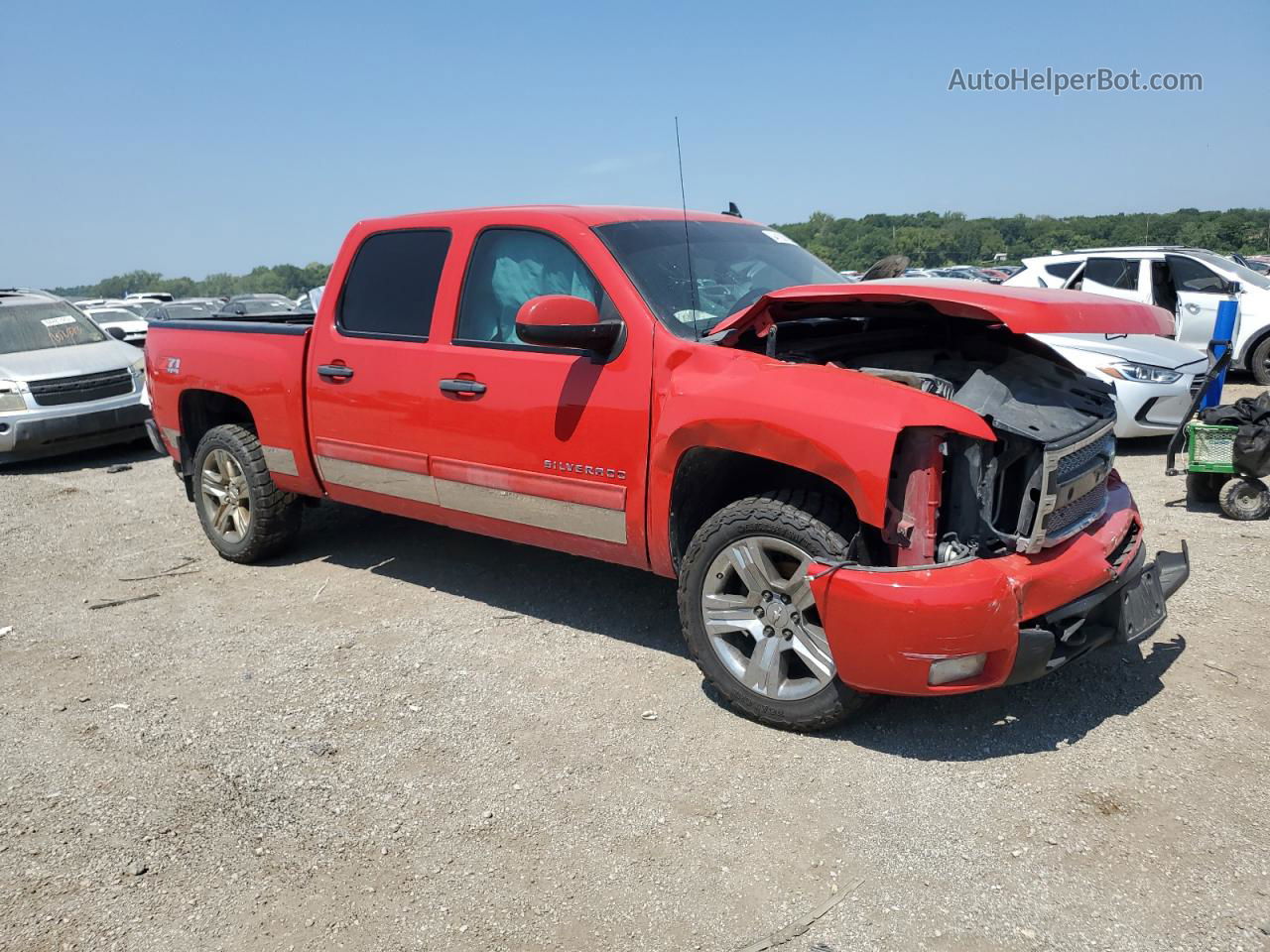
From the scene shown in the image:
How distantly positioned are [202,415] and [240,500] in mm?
719

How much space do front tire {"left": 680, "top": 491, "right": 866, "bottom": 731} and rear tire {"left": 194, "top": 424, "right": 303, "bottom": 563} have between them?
2991mm

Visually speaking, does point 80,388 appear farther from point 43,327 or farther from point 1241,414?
point 1241,414

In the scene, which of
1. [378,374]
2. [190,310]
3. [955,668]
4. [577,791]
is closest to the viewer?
[955,668]

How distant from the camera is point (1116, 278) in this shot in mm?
11336

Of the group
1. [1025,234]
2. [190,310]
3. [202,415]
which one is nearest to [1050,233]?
[1025,234]

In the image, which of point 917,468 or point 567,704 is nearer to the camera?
point 917,468

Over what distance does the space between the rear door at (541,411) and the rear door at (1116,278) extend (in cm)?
900

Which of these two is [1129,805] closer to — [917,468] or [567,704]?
[917,468]

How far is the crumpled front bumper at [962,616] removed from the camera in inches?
119

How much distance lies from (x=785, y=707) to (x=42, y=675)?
3.34m

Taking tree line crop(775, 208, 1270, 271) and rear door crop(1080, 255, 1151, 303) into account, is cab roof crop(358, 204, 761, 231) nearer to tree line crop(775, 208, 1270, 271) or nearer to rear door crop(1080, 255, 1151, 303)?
rear door crop(1080, 255, 1151, 303)

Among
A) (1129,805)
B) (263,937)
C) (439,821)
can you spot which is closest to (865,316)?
(1129,805)

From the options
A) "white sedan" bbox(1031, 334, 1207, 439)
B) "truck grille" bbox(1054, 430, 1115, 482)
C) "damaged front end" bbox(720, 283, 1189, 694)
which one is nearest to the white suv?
"white sedan" bbox(1031, 334, 1207, 439)

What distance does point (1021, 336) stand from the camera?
386 cm
